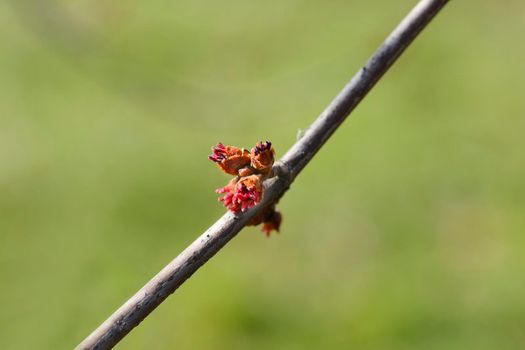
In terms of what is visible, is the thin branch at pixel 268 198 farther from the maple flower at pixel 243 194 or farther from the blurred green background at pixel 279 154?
the blurred green background at pixel 279 154

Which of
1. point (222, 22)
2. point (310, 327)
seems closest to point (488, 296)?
point (310, 327)

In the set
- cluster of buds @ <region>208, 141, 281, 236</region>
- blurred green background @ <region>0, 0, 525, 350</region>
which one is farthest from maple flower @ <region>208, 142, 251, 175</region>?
blurred green background @ <region>0, 0, 525, 350</region>

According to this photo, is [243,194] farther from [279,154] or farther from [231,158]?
[279,154]

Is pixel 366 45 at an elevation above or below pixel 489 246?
above

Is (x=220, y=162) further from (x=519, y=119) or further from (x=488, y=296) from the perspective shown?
(x=519, y=119)

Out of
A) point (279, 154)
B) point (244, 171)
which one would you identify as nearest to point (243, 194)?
point (244, 171)

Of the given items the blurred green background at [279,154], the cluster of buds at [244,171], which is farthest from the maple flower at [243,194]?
the blurred green background at [279,154]
